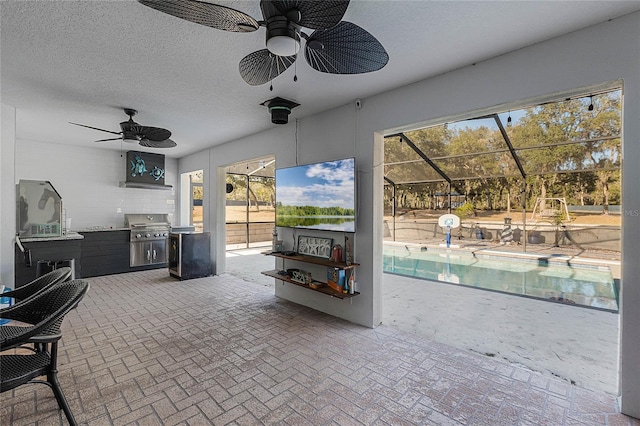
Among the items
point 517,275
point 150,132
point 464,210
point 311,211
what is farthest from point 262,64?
point 464,210

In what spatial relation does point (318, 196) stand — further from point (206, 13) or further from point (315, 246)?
point (206, 13)

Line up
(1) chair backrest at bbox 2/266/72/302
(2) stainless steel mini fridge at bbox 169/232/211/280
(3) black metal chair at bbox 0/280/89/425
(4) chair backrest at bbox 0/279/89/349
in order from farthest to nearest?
1. (2) stainless steel mini fridge at bbox 169/232/211/280
2. (1) chair backrest at bbox 2/266/72/302
3. (4) chair backrest at bbox 0/279/89/349
4. (3) black metal chair at bbox 0/280/89/425

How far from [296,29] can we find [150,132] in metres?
2.98

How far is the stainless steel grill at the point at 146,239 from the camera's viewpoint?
20.6ft

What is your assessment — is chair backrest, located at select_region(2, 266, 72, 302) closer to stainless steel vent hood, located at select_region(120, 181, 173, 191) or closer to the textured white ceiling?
the textured white ceiling

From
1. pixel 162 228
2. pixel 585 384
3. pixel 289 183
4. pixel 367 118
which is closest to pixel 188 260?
pixel 162 228

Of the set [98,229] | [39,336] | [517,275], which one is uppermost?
[98,229]

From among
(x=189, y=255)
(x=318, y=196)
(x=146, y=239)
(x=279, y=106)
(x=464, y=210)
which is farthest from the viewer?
(x=464, y=210)

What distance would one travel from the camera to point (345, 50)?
173 centimetres

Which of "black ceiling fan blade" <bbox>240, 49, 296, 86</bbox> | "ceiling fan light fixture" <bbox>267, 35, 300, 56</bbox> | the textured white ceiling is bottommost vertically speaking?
"ceiling fan light fixture" <bbox>267, 35, 300, 56</bbox>

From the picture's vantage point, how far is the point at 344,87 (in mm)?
3162

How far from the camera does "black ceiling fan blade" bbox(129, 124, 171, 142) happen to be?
11.9 ft

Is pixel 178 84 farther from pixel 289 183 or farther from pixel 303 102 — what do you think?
pixel 289 183

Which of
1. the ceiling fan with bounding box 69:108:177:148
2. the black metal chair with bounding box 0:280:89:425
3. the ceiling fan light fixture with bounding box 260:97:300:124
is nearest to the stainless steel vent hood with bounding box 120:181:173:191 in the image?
the ceiling fan with bounding box 69:108:177:148
